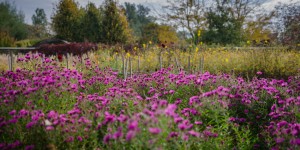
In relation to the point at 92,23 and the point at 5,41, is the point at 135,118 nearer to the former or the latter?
the point at 92,23

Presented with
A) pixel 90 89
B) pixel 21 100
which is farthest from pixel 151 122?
pixel 90 89

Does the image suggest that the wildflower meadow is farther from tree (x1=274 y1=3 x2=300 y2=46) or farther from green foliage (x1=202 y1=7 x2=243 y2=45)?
green foliage (x1=202 y1=7 x2=243 y2=45)

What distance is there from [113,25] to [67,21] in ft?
17.7

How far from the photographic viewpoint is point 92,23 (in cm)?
2197

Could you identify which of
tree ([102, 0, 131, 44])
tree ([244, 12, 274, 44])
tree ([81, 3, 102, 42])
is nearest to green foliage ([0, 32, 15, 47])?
tree ([81, 3, 102, 42])

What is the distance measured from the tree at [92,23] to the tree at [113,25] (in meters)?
0.81

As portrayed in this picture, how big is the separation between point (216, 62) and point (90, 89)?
5586mm

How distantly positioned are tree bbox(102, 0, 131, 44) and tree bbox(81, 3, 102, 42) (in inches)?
31.9

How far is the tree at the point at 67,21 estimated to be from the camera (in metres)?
23.7

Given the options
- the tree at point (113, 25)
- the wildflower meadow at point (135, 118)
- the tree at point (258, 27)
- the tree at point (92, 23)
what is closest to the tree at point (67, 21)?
the tree at point (92, 23)

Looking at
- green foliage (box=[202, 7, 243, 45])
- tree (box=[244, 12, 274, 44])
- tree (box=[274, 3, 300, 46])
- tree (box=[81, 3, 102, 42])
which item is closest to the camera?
tree (box=[274, 3, 300, 46])

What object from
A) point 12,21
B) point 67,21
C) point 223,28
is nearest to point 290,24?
point 223,28

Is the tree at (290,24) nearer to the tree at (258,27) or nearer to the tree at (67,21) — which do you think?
the tree at (258,27)

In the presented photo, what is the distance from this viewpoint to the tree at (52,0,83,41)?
23.7 metres
